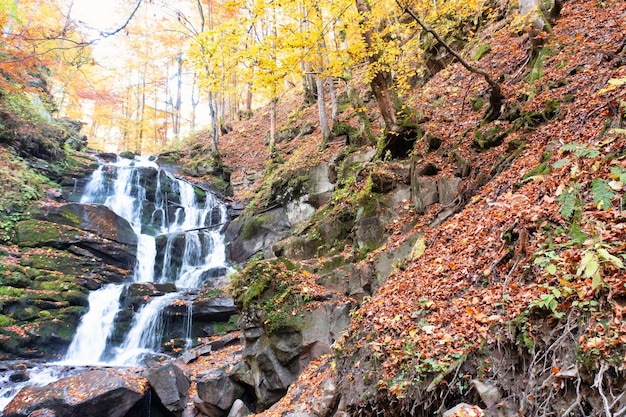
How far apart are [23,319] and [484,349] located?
1284 centimetres

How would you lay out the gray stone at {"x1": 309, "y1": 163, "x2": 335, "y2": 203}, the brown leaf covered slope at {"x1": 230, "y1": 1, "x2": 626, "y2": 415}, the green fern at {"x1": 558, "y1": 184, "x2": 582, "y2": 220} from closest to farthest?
the brown leaf covered slope at {"x1": 230, "y1": 1, "x2": 626, "y2": 415} → the green fern at {"x1": 558, "y1": 184, "x2": 582, "y2": 220} → the gray stone at {"x1": 309, "y1": 163, "x2": 335, "y2": 203}

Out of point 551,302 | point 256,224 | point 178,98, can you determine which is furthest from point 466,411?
point 178,98

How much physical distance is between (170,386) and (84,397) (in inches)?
65.6

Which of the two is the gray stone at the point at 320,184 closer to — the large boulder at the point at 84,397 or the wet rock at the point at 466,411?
the large boulder at the point at 84,397

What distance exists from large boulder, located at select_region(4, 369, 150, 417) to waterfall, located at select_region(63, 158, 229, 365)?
2.86 m

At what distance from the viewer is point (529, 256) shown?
338 centimetres

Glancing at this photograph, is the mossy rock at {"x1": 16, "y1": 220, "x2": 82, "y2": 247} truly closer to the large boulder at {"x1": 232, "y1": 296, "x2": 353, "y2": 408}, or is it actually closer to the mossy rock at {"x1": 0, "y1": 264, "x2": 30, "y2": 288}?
the mossy rock at {"x1": 0, "y1": 264, "x2": 30, "y2": 288}

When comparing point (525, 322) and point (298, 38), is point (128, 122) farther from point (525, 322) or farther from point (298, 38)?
point (525, 322)

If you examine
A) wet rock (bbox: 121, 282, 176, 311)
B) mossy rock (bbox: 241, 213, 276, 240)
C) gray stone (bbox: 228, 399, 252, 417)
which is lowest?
gray stone (bbox: 228, 399, 252, 417)

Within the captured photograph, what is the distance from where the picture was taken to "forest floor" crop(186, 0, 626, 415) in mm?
2461

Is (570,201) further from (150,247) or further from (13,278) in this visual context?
(150,247)

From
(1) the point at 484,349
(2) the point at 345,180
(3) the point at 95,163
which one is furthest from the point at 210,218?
(1) the point at 484,349

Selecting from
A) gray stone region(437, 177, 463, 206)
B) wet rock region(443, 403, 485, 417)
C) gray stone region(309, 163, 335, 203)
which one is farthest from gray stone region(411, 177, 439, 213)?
gray stone region(309, 163, 335, 203)

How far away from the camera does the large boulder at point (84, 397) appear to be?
7207 mm
